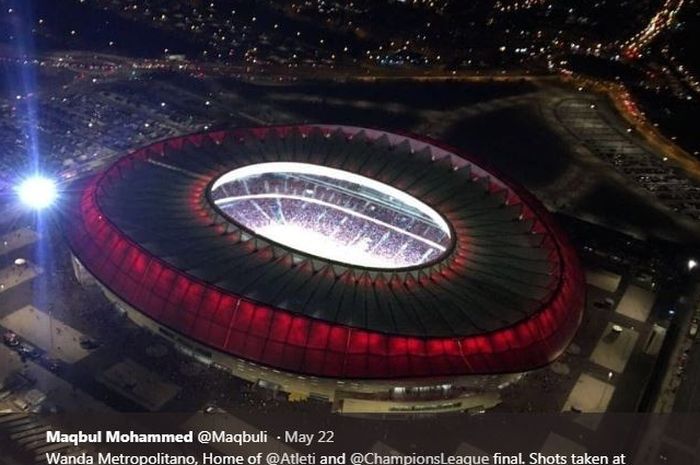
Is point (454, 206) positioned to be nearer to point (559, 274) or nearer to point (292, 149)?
point (559, 274)

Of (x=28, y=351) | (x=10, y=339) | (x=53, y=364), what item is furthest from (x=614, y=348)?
(x=10, y=339)

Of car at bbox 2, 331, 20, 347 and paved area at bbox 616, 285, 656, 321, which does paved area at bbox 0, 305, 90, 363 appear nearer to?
car at bbox 2, 331, 20, 347

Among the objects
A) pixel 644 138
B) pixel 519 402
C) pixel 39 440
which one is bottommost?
pixel 39 440

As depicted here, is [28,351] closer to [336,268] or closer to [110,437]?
[110,437]

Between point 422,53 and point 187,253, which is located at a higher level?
point 422,53

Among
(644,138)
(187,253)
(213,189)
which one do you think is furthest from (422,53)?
(187,253)

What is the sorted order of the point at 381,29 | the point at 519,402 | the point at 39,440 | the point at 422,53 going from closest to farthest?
the point at 39,440 → the point at 519,402 → the point at 422,53 → the point at 381,29

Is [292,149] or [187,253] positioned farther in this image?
[292,149]
